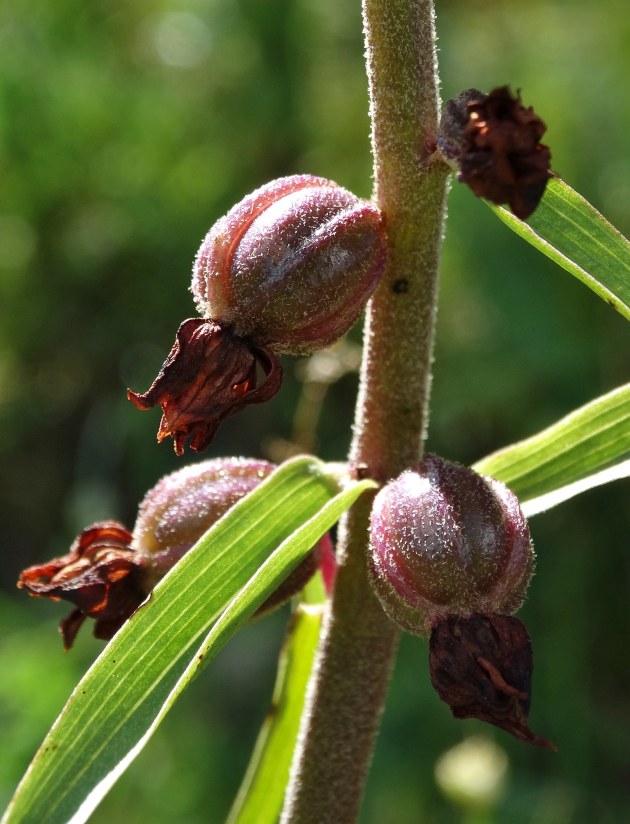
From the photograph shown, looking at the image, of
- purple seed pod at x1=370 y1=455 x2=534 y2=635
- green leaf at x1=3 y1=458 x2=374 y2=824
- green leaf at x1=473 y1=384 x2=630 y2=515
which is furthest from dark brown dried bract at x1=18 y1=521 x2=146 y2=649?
green leaf at x1=473 y1=384 x2=630 y2=515

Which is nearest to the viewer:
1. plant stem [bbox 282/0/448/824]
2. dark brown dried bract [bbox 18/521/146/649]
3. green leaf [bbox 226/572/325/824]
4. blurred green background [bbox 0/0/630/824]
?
plant stem [bbox 282/0/448/824]

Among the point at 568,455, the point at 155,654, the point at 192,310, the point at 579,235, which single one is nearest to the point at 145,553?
the point at 155,654

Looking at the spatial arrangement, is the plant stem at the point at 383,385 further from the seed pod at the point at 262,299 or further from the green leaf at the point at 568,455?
the green leaf at the point at 568,455

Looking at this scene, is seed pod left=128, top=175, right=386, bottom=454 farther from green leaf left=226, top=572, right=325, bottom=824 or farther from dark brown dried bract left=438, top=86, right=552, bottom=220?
green leaf left=226, top=572, right=325, bottom=824

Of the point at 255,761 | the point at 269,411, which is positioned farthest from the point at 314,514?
the point at 269,411

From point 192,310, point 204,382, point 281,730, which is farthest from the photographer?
point 192,310

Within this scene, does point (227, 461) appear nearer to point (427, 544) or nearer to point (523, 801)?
point (427, 544)

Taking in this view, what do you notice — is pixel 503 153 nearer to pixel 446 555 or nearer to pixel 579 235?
pixel 579 235
